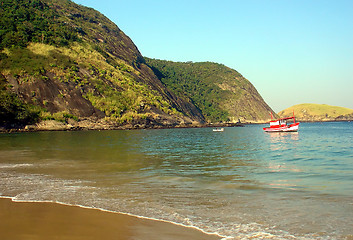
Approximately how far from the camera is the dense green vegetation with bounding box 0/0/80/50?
12575cm

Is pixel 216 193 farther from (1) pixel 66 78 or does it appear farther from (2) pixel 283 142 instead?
(1) pixel 66 78

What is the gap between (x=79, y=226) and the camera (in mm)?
9617

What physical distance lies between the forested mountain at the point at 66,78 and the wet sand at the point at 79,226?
93.5 metres

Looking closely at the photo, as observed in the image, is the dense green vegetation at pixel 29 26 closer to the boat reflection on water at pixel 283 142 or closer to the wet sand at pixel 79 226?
the boat reflection on water at pixel 283 142

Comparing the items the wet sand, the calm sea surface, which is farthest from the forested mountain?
the wet sand

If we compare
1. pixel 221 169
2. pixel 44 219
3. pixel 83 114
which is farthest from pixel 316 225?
pixel 83 114

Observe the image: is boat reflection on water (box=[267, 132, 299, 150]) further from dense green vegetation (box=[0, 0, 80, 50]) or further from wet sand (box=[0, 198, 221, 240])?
dense green vegetation (box=[0, 0, 80, 50])

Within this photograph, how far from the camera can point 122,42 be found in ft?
639

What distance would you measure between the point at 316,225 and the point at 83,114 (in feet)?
364

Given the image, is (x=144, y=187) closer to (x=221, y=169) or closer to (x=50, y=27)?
(x=221, y=169)

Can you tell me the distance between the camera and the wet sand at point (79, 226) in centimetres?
877

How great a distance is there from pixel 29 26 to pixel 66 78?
38.3m

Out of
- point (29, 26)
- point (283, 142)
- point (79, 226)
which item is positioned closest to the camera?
point (79, 226)

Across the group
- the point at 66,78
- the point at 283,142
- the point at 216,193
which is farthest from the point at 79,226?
the point at 66,78
